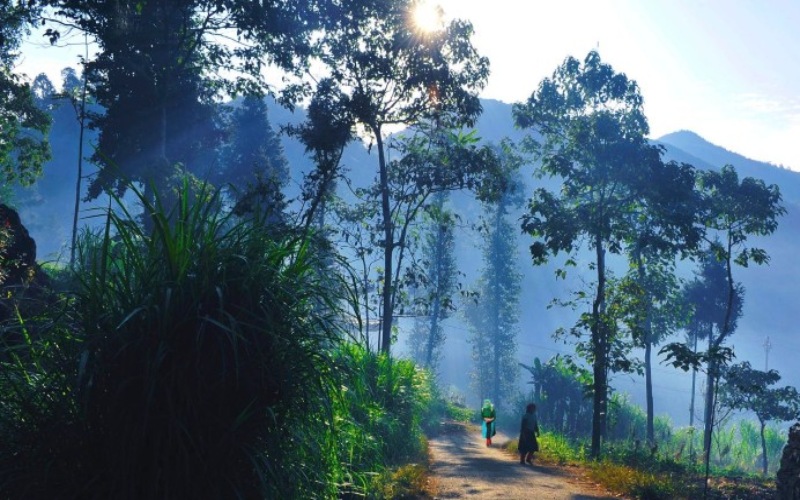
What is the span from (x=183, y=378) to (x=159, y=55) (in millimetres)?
23119

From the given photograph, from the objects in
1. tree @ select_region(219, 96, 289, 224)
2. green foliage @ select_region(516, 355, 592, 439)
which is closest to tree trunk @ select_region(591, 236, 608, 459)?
green foliage @ select_region(516, 355, 592, 439)

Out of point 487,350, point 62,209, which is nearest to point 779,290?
point 487,350

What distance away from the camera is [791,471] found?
27.3 ft

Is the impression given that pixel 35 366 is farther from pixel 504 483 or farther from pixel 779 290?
pixel 779 290

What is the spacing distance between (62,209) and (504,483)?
14099 cm

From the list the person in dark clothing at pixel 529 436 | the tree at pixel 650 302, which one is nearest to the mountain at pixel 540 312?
the tree at pixel 650 302

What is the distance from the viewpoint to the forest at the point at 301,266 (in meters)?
4.19

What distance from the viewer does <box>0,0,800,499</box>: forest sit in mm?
4191

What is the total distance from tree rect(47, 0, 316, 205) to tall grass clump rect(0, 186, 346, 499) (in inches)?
342

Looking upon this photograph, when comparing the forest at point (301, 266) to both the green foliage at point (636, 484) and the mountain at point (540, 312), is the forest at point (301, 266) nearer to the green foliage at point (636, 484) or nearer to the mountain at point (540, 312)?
the green foliage at point (636, 484)

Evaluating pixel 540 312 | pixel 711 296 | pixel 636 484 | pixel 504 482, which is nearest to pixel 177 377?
pixel 504 482

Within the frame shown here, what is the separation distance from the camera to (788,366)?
155500mm

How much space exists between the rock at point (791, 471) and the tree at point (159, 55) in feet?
35.8

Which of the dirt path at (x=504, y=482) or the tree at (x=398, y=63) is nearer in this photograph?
the dirt path at (x=504, y=482)
